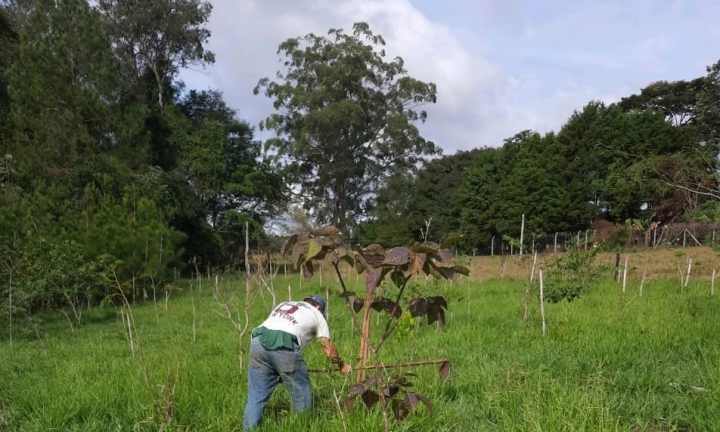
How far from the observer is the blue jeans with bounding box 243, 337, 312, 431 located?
319 cm

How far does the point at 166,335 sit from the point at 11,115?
1073cm

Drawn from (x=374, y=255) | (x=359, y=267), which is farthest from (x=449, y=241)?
(x=359, y=267)

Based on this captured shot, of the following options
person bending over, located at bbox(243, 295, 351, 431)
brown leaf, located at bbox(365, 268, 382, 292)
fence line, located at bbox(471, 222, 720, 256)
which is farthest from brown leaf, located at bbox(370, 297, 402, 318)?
fence line, located at bbox(471, 222, 720, 256)

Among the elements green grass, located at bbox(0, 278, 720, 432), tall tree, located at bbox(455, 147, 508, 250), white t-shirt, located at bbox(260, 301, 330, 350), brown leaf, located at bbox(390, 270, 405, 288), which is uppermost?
tall tree, located at bbox(455, 147, 508, 250)

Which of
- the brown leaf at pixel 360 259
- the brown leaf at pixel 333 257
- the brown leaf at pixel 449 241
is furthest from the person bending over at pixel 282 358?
the brown leaf at pixel 449 241

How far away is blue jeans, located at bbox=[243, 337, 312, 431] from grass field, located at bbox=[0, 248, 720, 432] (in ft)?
0.34

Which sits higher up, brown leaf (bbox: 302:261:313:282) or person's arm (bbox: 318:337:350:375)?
brown leaf (bbox: 302:261:313:282)

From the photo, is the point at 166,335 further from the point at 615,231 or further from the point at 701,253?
the point at 615,231

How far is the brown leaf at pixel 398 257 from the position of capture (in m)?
2.04

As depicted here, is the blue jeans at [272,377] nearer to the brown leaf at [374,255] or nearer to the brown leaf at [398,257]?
the brown leaf at [374,255]

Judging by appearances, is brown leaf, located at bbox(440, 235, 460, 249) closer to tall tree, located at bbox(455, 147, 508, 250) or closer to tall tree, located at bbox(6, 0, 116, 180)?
tall tree, located at bbox(6, 0, 116, 180)

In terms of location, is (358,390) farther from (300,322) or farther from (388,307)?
(300,322)

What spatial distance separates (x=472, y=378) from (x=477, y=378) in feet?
0.17

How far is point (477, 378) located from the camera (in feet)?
13.0
